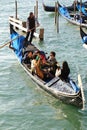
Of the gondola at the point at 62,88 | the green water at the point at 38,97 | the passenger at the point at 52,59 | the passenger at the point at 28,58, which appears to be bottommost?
the green water at the point at 38,97

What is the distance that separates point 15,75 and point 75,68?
5.25 feet

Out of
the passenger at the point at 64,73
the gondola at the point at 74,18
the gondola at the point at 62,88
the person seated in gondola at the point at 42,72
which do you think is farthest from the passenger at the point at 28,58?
the gondola at the point at 74,18

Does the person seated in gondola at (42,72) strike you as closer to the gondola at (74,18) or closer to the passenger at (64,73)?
the passenger at (64,73)

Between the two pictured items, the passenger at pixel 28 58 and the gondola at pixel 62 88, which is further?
the passenger at pixel 28 58

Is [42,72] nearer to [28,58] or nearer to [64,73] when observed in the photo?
[64,73]

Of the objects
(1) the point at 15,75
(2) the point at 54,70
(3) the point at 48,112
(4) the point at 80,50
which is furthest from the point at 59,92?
(4) the point at 80,50

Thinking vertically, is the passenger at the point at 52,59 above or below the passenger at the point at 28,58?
above

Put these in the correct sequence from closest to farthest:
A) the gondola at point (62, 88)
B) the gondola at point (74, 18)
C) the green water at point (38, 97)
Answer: the green water at point (38, 97), the gondola at point (62, 88), the gondola at point (74, 18)

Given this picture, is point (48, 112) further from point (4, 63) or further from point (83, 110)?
point (4, 63)

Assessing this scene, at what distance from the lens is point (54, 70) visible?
8.73 m

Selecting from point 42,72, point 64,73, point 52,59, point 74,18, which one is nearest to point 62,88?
point 64,73

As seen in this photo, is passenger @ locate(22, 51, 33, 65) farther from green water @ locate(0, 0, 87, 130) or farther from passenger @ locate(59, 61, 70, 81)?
passenger @ locate(59, 61, 70, 81)

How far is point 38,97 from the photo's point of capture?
334 inches

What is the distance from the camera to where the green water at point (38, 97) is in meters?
7.38
